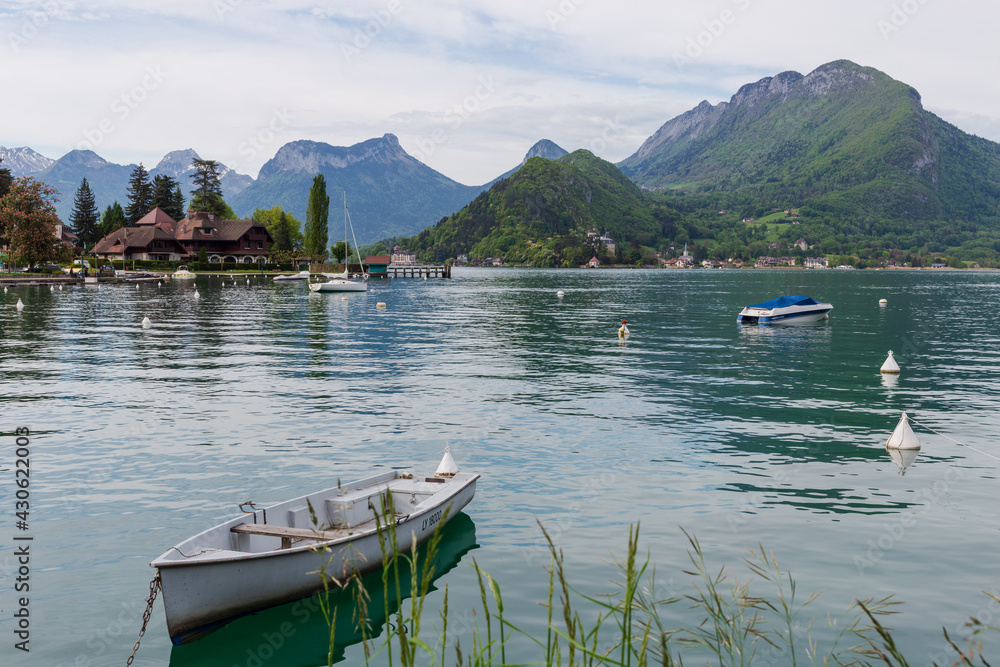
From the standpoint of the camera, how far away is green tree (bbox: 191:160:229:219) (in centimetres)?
18188

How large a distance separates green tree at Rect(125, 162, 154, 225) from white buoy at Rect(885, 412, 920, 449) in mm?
188448

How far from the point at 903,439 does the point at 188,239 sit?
6493 inches

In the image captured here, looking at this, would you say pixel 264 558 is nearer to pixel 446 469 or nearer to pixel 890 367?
pixel 446 469

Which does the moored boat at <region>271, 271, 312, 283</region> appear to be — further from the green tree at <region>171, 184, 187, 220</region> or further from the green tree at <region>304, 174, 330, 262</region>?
the green tree at <region>171, 184, 187, 220</region>

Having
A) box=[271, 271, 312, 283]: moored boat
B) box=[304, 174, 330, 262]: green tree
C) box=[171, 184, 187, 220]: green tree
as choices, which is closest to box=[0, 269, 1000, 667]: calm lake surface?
box=[271, 271, 312, 283]: moored boat

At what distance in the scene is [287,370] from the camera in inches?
1419

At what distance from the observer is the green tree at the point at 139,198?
178 meters

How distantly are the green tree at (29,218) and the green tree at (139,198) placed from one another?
60435 millimetres

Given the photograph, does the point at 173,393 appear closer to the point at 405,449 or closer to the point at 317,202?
the point at 405,449

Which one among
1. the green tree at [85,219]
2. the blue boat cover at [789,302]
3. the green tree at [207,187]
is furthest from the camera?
the green tree at [207,187]

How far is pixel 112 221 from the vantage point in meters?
172

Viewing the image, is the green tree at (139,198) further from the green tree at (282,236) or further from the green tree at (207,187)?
the green tree at (282,236)

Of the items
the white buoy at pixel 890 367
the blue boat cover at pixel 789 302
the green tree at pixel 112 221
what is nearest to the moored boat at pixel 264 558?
the white buoy at pixel 890 367

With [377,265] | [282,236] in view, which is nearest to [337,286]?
[282,236]
